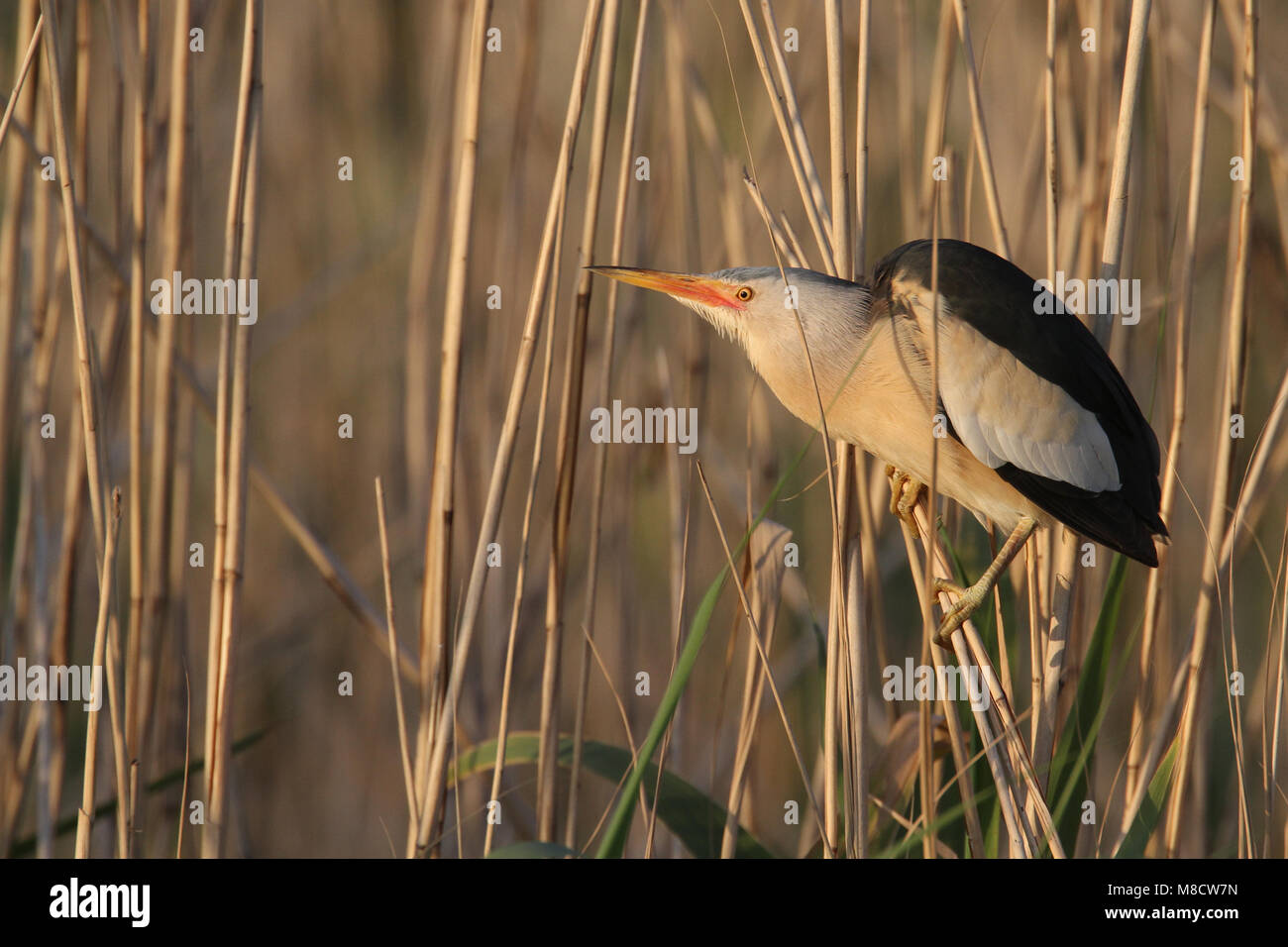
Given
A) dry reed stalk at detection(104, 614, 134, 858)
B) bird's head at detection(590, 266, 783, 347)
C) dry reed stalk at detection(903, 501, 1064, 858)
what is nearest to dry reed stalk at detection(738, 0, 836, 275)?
bird's head at detection(590, 266, 783, 347)

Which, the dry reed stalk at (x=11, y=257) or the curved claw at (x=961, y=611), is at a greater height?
the dry reed stalk at (x=11, y=257)

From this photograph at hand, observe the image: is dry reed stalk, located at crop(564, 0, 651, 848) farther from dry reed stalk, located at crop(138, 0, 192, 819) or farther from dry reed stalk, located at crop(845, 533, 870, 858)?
dry reed stalk, located at crop(138, 0, 192, 819)

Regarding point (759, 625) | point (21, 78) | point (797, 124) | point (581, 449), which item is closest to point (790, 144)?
point (797, 124)

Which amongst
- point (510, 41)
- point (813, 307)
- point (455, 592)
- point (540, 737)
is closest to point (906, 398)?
point (813, 307)

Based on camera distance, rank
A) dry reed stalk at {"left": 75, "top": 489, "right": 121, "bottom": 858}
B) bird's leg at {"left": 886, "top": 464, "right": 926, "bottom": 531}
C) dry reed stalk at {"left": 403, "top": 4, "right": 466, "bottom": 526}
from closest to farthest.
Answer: dry reed stalk at {"left": 75, "top": 489, "right": 121, "bottom": 858}, bird's leg at {"left": 886, "top": 464, "right": 926, "bottom": 531}, dry reed stalk at {"left": 403, "top": 4, "right": 466, "bottom": 526}

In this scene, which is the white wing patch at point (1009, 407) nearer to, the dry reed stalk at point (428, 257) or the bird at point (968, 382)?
the bird at point (968, 382)

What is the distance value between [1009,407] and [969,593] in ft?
0.90

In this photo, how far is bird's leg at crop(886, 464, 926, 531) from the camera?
5.15 ft

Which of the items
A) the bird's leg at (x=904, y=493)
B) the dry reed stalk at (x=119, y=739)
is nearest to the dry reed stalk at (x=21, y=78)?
the dry reed stalk at (x=119, y=739)

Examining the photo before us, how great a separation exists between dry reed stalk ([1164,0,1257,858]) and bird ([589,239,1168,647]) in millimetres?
87

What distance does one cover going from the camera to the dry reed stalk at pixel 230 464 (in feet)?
4.12

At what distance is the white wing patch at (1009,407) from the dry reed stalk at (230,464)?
86 cm
